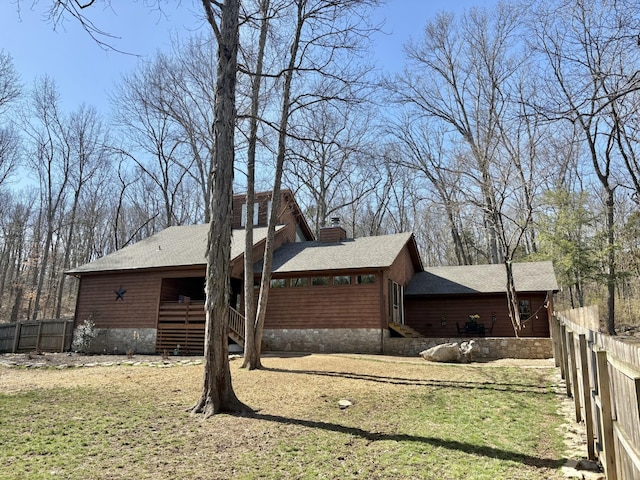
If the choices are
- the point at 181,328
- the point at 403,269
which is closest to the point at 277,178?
the point at 181,328

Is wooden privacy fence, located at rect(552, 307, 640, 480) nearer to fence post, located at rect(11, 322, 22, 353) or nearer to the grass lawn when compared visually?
the grass lawn

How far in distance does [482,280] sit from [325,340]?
304 inches

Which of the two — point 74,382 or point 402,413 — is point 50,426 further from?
point 402,413

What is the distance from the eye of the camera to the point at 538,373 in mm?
9484

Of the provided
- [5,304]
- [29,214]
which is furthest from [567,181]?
[5,304]

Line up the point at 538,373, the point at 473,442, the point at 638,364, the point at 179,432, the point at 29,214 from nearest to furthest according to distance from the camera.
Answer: the point at 638,364 < the point at 473,442 < the point at 179,432 < the point at 538,373 < the point at 29,214

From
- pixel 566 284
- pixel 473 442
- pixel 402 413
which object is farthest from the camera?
pixel 566 284

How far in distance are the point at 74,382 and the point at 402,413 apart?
6755 millimetres

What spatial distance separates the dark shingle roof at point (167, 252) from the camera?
16.5 meters

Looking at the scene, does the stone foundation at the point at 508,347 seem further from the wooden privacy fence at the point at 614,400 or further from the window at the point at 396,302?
the wooden privacy fence at the point at 614,400

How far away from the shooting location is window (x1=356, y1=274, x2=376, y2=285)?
1512 centimetres

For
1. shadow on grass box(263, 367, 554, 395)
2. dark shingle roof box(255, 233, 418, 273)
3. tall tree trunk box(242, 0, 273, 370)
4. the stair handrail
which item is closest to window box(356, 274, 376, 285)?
dark shingle roof box(255, 233, 418, 273)

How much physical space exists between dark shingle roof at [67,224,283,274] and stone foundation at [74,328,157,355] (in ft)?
8.03

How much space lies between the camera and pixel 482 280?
18281 mm
